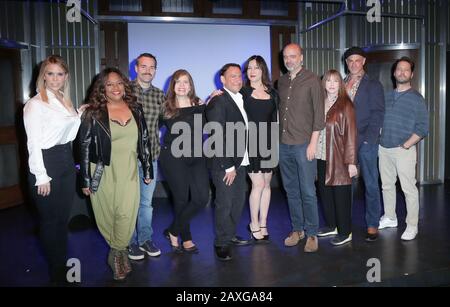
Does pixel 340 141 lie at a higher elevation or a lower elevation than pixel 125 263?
higher

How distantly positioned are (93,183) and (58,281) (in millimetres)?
691

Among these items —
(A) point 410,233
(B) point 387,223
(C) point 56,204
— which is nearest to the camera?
(C) point 56,204

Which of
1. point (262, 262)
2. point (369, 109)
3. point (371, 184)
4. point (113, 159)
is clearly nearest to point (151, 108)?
point (113, 159)

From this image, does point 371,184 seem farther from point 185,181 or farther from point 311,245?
point 185,181

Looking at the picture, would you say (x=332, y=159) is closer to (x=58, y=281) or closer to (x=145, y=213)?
(x=145, y=213)

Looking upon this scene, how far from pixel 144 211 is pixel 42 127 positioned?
1.07m

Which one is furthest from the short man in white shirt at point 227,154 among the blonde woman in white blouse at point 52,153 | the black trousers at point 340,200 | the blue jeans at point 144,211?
the blonde woman in white blouse at point 52,153

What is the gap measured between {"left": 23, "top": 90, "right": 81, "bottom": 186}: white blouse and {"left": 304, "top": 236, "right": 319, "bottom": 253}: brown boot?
2.02 meters

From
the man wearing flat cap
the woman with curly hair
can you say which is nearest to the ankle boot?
the woman with curly hair

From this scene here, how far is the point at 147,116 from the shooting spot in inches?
124

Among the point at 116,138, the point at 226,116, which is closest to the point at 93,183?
the point at 116,138

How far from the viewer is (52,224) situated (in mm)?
2619

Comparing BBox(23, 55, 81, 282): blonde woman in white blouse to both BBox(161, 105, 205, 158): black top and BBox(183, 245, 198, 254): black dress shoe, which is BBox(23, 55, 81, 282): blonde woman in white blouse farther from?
BBox(183, 245, 198, 254): black dress shoe

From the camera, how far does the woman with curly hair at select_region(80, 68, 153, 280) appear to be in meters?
2.70
